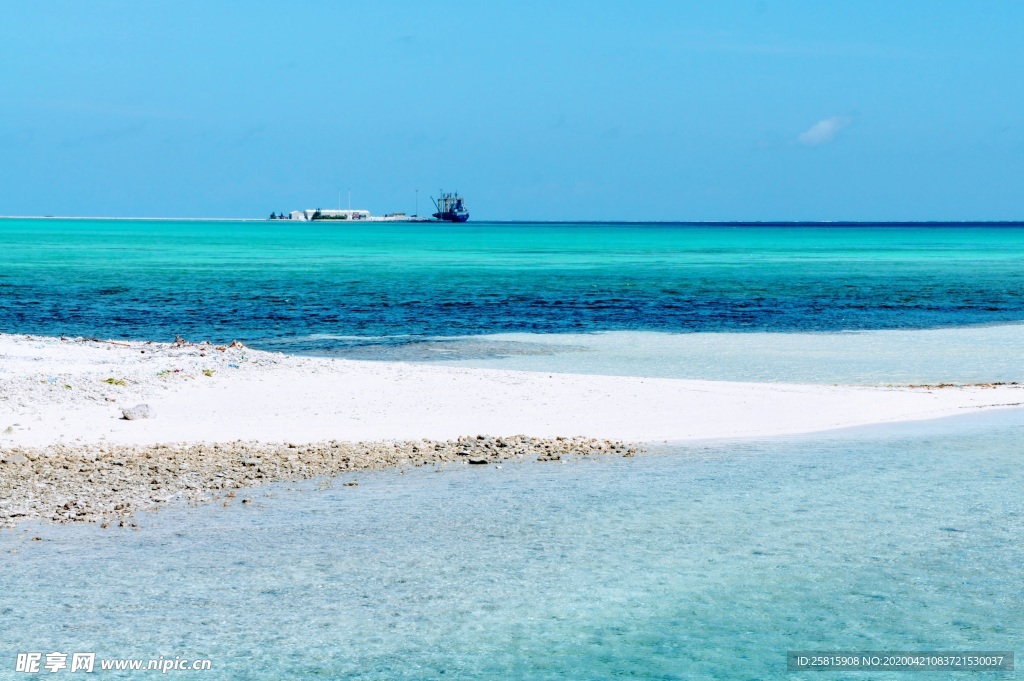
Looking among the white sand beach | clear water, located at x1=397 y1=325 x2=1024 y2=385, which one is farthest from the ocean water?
the white sand beach

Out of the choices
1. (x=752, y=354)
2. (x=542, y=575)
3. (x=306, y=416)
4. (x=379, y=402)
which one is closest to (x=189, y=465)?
(x=306, y=416)

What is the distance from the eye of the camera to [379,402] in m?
15.7

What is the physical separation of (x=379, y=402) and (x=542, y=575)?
744 centimetres

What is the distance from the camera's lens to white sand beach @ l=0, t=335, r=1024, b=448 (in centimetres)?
1375

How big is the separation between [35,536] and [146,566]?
1.31 metres

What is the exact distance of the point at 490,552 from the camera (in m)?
9.20

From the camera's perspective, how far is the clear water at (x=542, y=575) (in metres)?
7.16

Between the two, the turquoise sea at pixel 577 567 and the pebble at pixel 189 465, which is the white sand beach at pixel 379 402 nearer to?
the pebble at pixel 189 465

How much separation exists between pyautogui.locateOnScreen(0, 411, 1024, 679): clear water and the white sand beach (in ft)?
8.10

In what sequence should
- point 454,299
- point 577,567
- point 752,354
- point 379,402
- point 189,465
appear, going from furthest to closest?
point 454,299, point 752,354, point 379,402, point 189,465, point 577,567

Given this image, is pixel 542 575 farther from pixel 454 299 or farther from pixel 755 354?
pixel 454 299

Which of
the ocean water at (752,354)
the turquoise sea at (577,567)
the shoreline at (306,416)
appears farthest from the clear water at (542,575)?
the ocean water at (752,354)

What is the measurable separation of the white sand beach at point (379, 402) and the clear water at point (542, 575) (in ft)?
8.10

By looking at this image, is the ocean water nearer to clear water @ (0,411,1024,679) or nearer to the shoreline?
the shoreline
